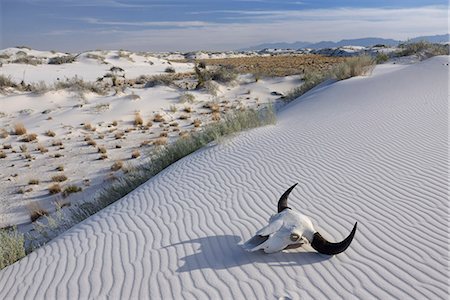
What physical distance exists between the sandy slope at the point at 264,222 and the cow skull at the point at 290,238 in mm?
96

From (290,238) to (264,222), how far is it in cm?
85

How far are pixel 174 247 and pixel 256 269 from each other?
1031 millimetres

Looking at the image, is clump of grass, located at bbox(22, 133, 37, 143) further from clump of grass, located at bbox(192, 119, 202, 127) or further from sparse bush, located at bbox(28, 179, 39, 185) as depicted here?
clump of grass, located at bbox(192, 119, 202, 127)

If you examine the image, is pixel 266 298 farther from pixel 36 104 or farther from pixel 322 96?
pixel 36 104

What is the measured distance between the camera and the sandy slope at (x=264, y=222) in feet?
11.1

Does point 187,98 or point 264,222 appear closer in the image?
point 264,222

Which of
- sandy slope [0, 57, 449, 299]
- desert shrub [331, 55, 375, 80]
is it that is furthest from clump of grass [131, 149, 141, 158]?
desert shrub [331, 55, 375, 80]

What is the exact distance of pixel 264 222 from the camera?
182 inches

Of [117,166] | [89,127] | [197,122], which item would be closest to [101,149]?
[117,166]

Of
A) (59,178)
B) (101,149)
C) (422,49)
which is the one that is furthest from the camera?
(422,49)

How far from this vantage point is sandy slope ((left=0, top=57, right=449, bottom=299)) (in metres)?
3.38

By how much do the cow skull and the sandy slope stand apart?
0.32ft

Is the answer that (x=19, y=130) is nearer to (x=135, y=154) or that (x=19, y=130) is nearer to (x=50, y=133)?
(x=50, y=133)

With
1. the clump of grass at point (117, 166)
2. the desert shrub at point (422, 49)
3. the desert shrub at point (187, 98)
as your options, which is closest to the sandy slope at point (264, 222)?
the clump of grass at point (117, 166)
